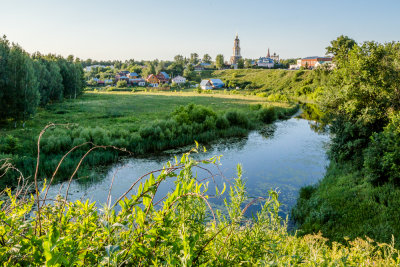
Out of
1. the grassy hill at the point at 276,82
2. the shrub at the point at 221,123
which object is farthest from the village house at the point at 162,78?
the shrub at the point at 221,123

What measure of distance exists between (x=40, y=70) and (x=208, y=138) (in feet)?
79.4

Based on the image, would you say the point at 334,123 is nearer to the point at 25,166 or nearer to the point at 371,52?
the point at 371,52

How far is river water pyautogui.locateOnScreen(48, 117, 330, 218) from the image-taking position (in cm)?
1358

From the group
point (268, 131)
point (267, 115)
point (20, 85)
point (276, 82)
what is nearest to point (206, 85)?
point (276, 82)

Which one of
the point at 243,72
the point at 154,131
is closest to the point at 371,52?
the point at 154,131

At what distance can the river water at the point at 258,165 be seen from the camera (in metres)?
13.6

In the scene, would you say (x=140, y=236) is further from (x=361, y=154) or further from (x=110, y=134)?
(x=110, y=134)

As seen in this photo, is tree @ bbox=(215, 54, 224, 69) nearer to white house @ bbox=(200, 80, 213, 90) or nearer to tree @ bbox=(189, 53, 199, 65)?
tree @ bbox=(189, 53, 199, 65)

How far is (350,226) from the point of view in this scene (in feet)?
29.5

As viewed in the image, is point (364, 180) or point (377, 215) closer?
point (377, 215)

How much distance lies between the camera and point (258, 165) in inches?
709

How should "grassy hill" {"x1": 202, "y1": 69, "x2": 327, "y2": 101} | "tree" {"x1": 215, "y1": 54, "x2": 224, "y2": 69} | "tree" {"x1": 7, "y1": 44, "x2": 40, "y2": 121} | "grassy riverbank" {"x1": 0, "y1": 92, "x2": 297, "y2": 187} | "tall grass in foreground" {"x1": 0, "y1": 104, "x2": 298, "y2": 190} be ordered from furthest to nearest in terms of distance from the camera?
"tree" {"x1": 215, "y1": 54, "x2": 224, "y2": 69} → "grassy hill" {"x1": 202, "y1": 69, "x2": 327, "y2": 101} → "tree" {"x1": 7, "y1": 44, "x2": 40, "y2": 121} → "grassy riverbank" {"x1": 0, "y1": 92, "x2": 297, "y2": 187} → "tall grass in foreground" {"x1": 0, "y1": 104, "x2": 298, "y2": 190}

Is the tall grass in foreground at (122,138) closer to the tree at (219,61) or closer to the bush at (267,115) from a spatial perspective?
the bush at (267,115)

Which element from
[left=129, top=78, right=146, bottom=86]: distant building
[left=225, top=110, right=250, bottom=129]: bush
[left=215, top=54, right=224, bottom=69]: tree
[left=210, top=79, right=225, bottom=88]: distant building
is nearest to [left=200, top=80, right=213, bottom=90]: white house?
[left=210, top=79, right=225, bottom=88]: distant building
